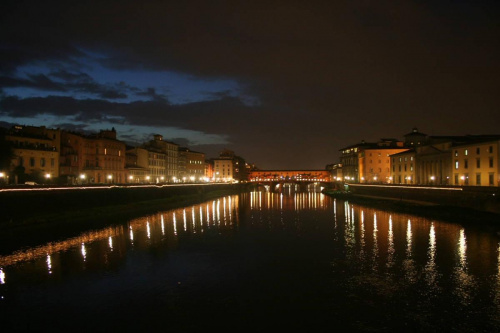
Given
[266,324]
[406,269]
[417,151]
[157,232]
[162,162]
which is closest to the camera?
[266,324]

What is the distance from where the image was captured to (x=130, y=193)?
58.8 m

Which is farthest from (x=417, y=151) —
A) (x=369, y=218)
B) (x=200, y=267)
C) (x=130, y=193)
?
(x=200, y=267)

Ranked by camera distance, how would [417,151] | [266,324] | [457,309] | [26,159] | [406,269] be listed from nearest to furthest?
[266,324], [457,309], [406,269], [26,159], [417,151]

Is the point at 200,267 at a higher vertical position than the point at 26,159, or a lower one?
lower

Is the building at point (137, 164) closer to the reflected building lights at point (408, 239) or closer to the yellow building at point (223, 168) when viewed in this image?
the reflected building lights at point (408, 239)

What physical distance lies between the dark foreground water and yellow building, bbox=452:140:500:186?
24405 millimetres

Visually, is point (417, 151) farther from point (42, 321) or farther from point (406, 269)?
point (42, 321)

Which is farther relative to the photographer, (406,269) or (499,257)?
(499,257)

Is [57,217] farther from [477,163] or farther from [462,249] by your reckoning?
[477,163]

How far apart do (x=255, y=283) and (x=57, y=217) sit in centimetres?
2737

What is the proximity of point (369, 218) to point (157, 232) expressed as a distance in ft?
82.7

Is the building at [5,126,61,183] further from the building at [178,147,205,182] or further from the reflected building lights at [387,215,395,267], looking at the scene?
the building at [178,147,205,182]

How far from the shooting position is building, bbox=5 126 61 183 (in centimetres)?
5391

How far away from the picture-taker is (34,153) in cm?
5769
